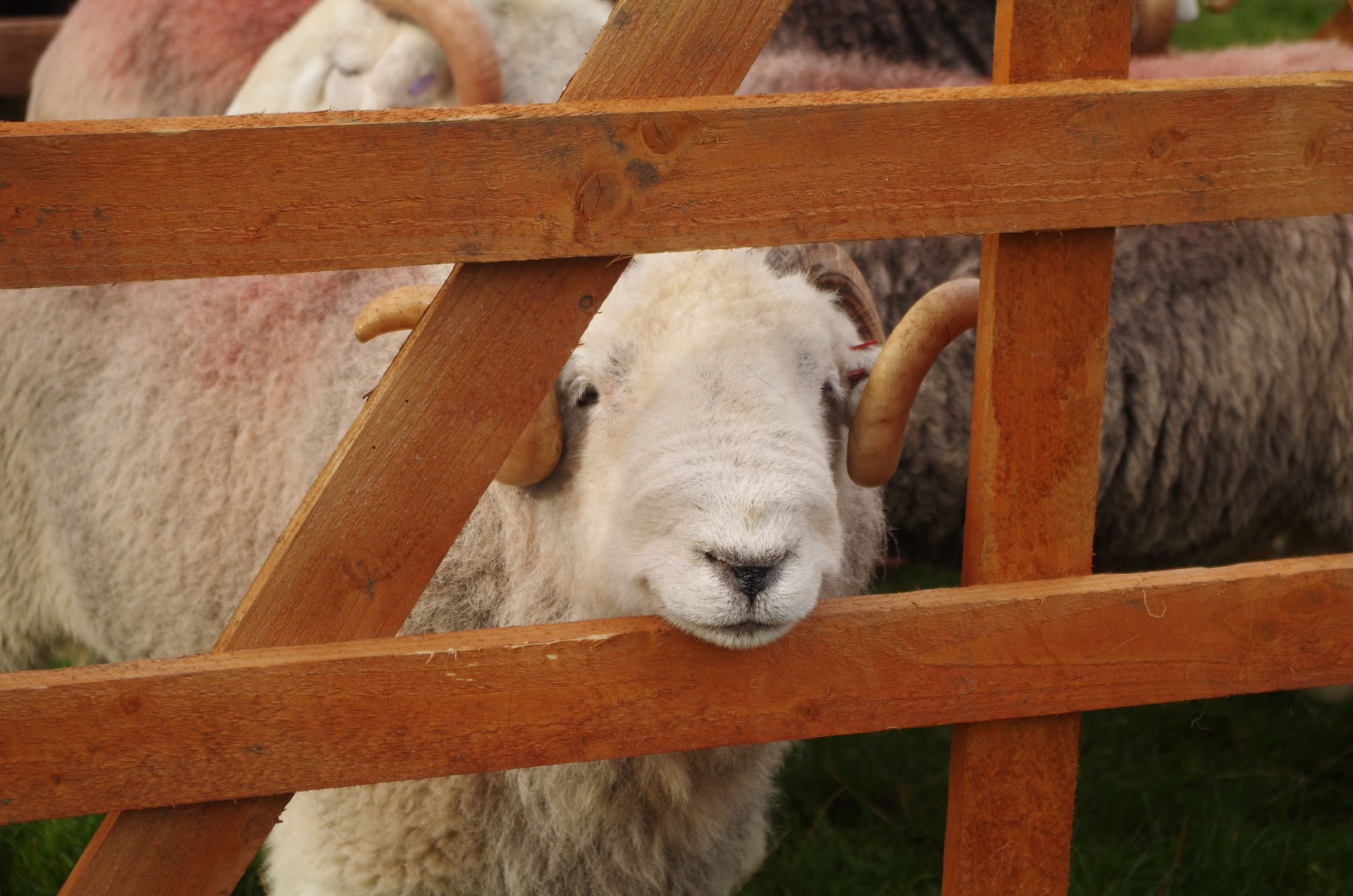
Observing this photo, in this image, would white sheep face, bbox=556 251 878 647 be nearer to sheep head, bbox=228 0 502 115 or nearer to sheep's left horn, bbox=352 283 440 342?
sheep's left horn, bbox=352 283 440 342

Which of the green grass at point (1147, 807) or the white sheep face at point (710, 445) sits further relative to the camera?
the green grass at point (1147, 807)

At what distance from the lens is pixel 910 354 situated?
6.05 ft

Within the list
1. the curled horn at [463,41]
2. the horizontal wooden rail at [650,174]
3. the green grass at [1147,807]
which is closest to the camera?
the horizontal wooden rail at [650,174]

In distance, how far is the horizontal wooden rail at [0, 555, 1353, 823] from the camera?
1.44 metres

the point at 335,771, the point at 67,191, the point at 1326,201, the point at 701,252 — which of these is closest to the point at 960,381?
the point at 701,252

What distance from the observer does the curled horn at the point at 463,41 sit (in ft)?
10.6

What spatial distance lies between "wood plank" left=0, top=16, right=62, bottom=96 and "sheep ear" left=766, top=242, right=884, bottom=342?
4151mm

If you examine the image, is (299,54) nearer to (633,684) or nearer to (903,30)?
(903,30)

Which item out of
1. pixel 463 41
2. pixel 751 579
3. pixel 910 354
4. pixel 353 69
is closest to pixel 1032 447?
pixel 910 354

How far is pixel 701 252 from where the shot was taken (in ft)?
6.65

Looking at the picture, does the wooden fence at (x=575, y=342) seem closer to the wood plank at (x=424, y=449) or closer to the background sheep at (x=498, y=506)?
the wood plank at (x=424, y=449)

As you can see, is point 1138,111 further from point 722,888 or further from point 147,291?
point 147,291

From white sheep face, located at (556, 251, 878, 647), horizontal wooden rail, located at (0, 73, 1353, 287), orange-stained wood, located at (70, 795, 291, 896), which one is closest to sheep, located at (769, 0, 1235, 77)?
white sheep face, located at (556, 251, 878, 647)

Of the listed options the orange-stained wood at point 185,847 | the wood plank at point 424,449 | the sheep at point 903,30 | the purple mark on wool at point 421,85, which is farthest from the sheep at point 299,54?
the orange-stained wood at point 185,847
